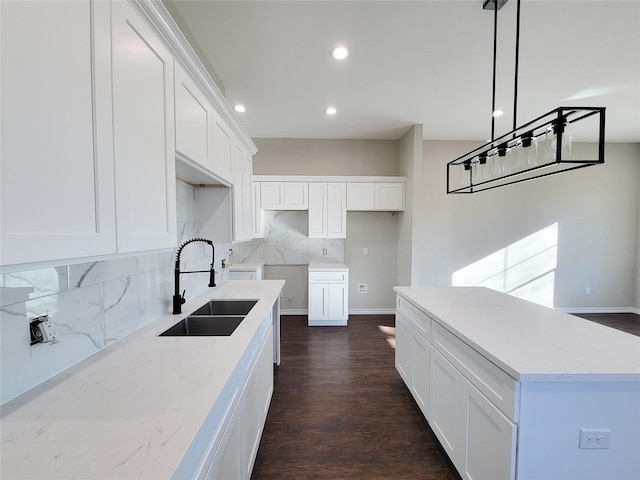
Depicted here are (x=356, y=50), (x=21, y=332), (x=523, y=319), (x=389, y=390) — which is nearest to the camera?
(x=21, y=332)

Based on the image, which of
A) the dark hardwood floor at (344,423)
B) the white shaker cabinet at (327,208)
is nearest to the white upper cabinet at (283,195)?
the white shaker cabinet at (327,208)

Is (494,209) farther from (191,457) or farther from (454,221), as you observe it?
(191,457)

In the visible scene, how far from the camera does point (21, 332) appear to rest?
0.87 metres

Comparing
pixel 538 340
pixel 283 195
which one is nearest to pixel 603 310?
pixel 538 340

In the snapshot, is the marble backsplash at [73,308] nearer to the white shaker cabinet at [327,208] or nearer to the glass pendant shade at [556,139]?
the glass pendant shade at [556,139]

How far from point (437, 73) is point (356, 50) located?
2.94 feet

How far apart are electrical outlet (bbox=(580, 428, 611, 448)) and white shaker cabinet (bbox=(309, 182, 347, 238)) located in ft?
10.7

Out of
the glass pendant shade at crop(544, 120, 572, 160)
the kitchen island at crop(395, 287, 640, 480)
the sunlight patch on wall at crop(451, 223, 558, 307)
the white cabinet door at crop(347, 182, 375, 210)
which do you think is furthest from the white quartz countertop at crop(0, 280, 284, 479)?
the sunlight patch on wall at crop(451, 223, 558, 307)

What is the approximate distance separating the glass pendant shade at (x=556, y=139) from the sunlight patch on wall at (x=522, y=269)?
333 cm

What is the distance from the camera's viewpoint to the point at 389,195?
4090 millimetres

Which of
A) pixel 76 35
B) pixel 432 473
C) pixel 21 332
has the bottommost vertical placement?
pixel 432 473

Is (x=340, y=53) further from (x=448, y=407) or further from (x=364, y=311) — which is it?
(x=364, y=311)

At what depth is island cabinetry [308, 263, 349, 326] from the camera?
3.95m

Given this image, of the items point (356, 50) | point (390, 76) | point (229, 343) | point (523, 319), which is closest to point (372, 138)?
point (390, 76)
